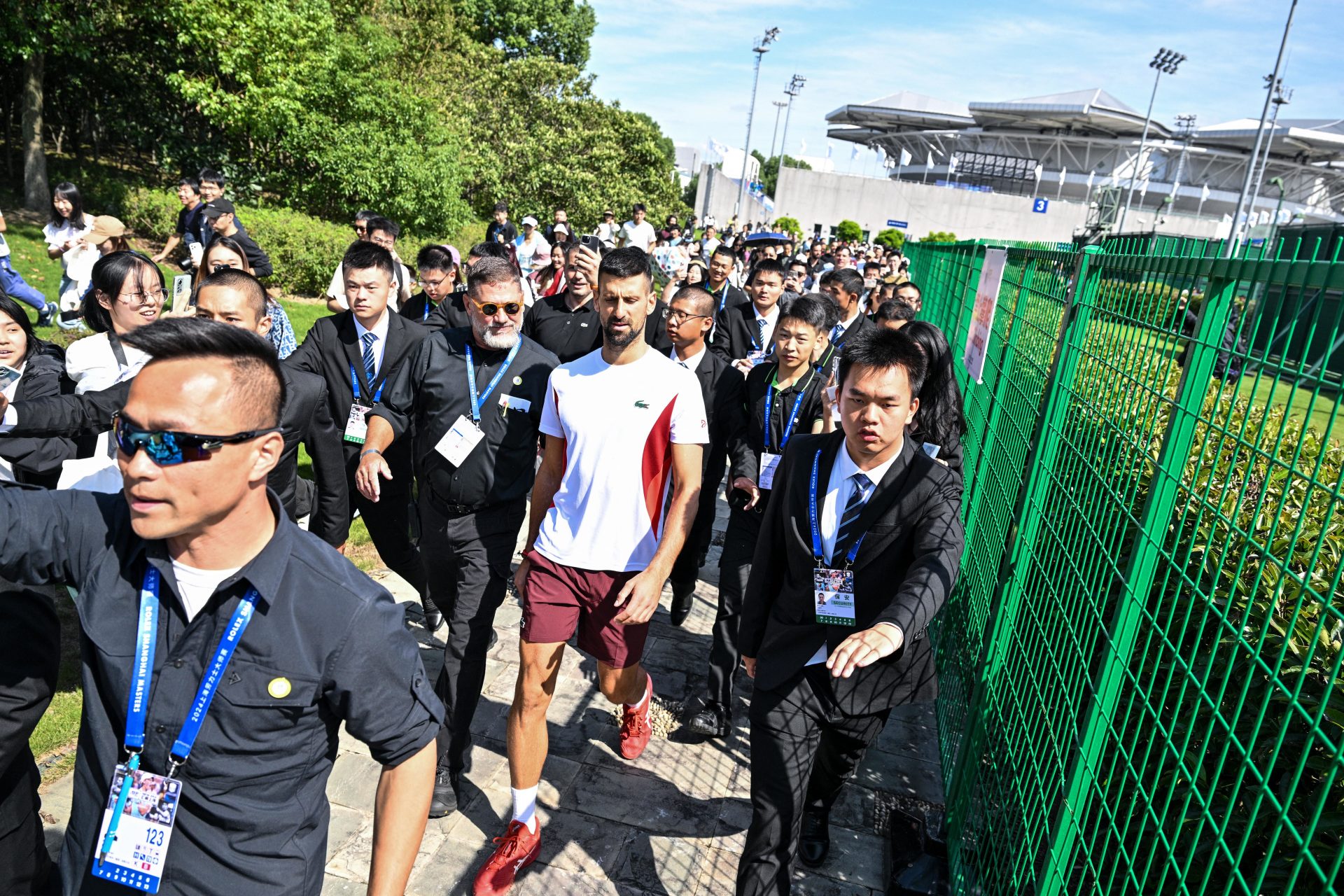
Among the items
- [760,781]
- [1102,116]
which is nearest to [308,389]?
[760,781]

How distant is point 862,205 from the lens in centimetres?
6731

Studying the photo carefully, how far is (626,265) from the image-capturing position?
12.8 ft

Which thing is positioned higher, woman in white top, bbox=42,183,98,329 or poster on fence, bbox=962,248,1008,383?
poster on fence, bbox=962,248,1008,383

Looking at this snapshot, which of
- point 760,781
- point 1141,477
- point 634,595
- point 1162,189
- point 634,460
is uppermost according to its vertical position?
A: point 1162,189

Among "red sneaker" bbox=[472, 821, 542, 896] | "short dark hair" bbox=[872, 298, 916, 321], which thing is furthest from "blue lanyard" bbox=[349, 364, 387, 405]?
"short dark hair" bbox=[872, 298, 916, 321]

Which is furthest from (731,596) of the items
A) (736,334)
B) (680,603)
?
(736,334)

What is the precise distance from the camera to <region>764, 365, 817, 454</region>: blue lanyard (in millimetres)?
4789

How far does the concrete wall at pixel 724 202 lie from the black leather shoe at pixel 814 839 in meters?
54.8

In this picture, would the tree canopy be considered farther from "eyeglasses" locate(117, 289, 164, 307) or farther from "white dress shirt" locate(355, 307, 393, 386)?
"eyeglasses" locate(117, 289, 164, 307)

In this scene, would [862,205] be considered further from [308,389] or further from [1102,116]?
[308,389]

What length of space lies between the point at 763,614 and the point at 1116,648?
1452 mm

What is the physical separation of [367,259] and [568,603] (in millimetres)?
2595

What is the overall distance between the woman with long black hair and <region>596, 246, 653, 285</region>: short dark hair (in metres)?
2.28

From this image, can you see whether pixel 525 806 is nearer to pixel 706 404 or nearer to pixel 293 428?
pixel 293 428
